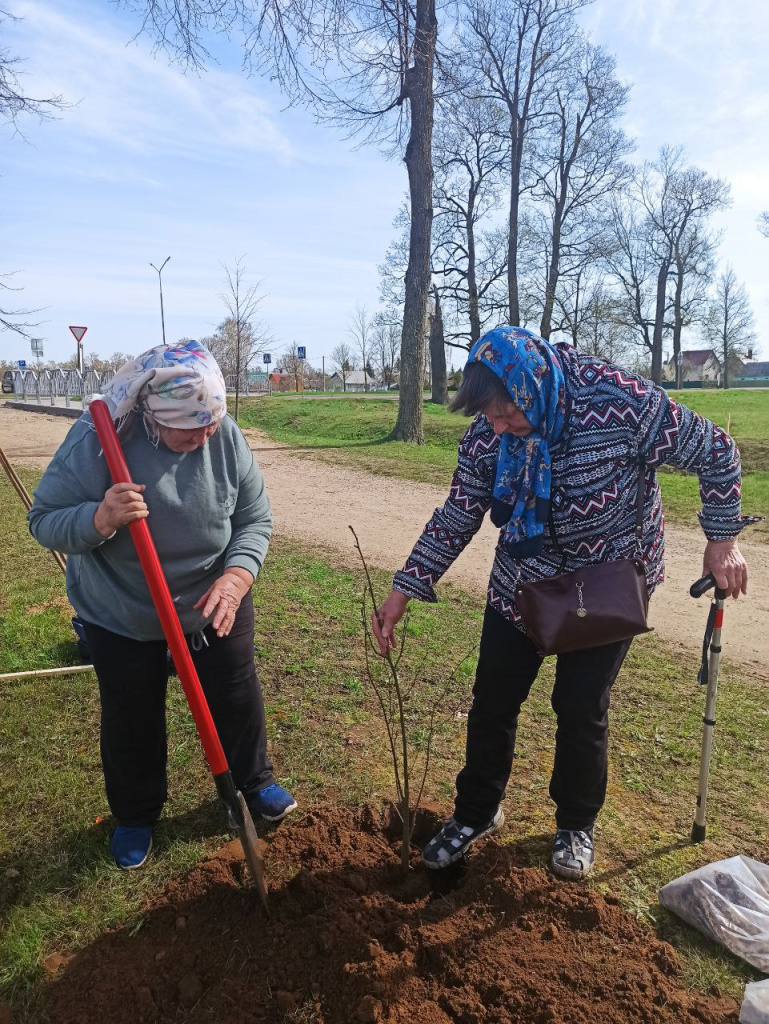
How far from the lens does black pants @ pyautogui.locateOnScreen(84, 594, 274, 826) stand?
7.80 ft

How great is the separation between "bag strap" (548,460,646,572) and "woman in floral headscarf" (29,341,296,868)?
98cm

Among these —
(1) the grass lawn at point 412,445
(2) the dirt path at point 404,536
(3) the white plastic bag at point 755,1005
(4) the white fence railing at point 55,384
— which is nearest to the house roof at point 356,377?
(4) the white fence railing at point 55,384

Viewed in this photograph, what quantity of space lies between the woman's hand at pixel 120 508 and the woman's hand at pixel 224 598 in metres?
0.35

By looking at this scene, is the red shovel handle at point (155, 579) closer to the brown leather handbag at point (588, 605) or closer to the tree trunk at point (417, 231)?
the brown leather handbag at point (588, 605)

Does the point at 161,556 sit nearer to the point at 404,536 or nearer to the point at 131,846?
the point at 131,846

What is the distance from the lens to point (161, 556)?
2.28 metres

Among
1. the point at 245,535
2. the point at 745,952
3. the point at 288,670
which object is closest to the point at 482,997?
the point at 745,952

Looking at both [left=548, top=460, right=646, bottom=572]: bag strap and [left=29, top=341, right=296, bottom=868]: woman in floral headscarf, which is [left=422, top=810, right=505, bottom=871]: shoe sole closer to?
[left=29, top=341, right=296, bottom=868]: woman in floral headscarf

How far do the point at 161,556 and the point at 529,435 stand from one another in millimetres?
1193

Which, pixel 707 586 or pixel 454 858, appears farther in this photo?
pixel 454 858

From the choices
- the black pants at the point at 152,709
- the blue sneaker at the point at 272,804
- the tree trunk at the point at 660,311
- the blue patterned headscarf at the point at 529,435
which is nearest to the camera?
the blue patterned headscarf at the point at 529,435

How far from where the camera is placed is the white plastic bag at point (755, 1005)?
1.79 meters

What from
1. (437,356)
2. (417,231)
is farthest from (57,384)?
(417,231)

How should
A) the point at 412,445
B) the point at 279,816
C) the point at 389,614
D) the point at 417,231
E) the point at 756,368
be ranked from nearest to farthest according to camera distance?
the point at 389,614 → the point at 279,816 → the point at 417,231 → the point at 412,445 → the point at 756,368
